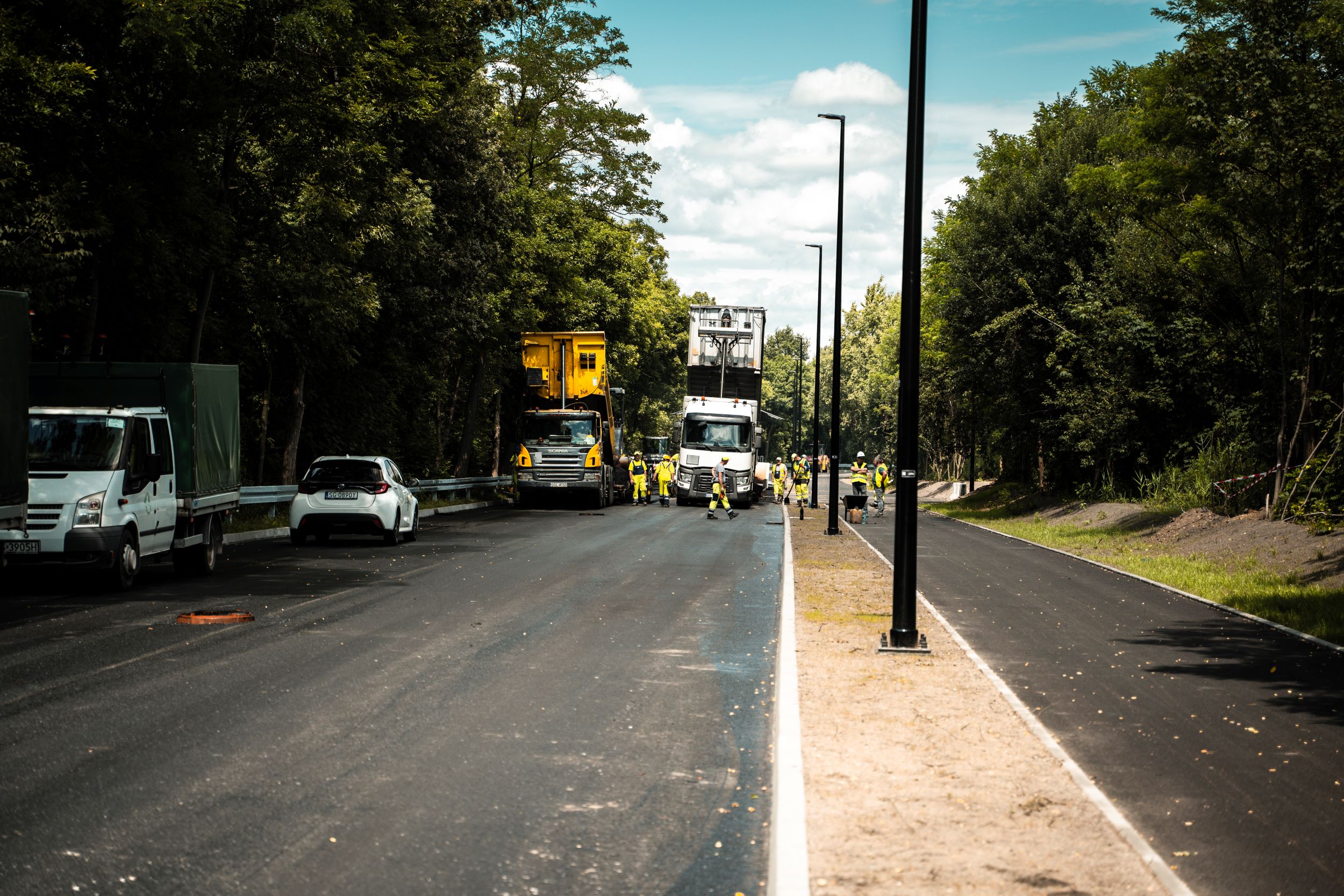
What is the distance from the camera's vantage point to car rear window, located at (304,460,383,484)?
74.9ft

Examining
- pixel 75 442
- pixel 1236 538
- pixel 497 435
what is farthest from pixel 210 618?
pixel 497 435

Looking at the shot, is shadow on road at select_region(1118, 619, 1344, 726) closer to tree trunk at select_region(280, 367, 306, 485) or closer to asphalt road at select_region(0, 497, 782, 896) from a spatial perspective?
asphalt road at select_region(0, 497, 782, 896)

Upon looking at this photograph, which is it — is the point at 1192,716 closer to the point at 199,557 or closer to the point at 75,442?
the point at 75,442

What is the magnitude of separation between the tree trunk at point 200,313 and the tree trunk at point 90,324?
2792mm

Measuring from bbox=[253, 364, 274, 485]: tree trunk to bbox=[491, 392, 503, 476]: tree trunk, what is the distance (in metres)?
15.7

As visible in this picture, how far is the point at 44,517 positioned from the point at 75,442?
1215 millimetres

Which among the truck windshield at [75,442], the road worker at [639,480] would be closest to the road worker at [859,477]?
the road worker at [639,480]

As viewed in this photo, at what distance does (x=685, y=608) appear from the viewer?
14.6 m

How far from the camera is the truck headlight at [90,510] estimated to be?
1463 cm

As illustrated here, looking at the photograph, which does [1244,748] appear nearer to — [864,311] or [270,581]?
[270,581]

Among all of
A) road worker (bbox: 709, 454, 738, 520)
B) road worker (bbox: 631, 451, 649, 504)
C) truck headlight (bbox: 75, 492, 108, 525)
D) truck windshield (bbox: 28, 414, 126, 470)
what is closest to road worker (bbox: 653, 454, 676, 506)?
road worker (bbox: 631, 451, 649, 504)

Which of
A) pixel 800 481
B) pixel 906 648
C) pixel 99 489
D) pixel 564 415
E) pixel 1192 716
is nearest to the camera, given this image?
pixel 1192 716

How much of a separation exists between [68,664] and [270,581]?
6.68 meters

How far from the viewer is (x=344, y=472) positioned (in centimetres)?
2305
